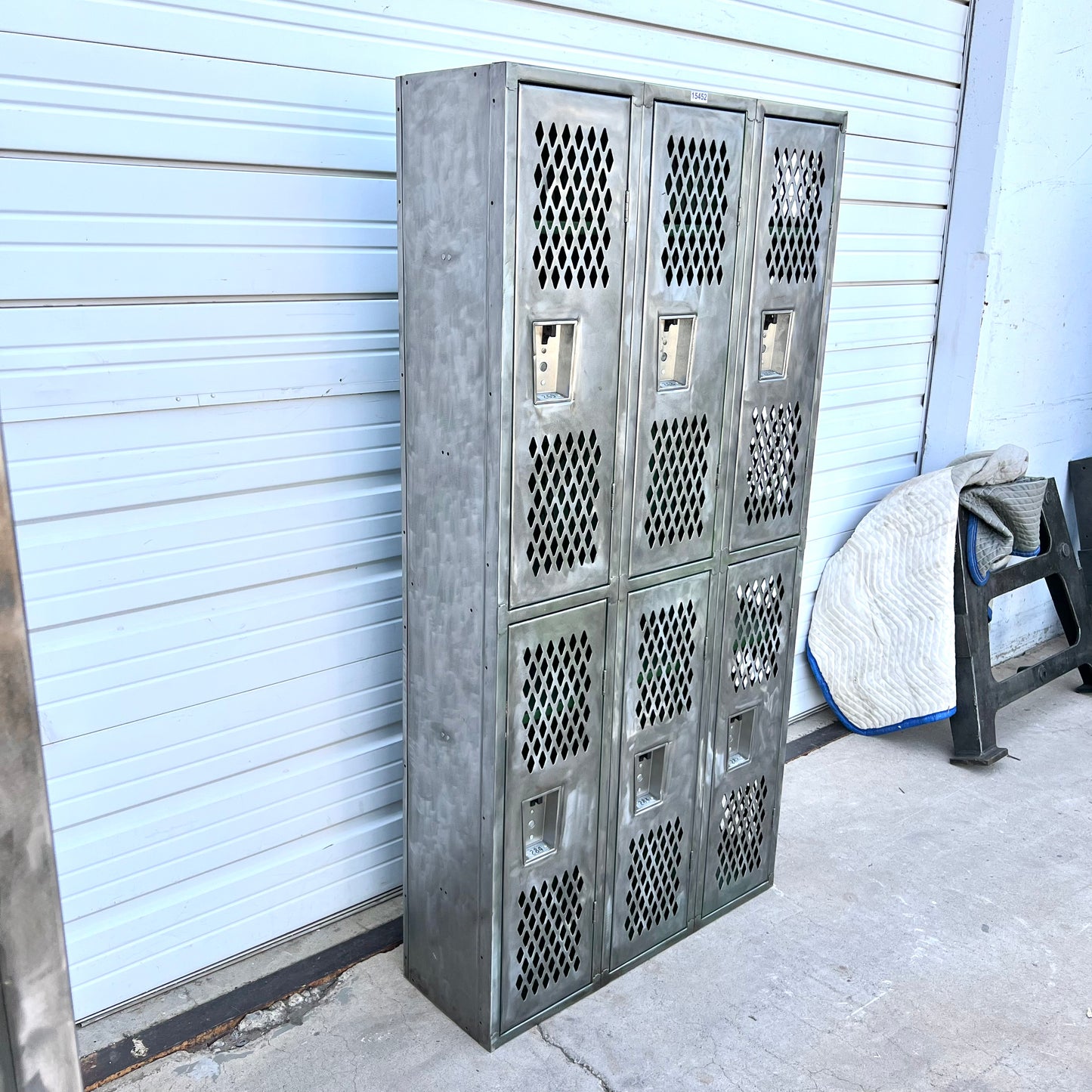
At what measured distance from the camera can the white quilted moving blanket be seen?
445 centimetres

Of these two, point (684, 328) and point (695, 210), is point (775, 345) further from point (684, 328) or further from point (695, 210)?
point (695, 210)

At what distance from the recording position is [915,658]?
4.48 meters

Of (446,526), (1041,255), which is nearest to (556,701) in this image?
(446,526)

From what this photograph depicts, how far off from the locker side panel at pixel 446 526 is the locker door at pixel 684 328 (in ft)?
1.54

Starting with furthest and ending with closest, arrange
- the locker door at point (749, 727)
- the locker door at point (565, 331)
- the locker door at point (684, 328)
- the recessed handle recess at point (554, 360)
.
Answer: the locker door at point (749, 727), the locker door at point (684, 328), the recessed handle recess at point (554, 360), the locker door at point (565, 331)

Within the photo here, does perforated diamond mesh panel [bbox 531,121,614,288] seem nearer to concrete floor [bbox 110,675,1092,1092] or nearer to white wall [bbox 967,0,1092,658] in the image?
concrete floor [bbox 110,675,1092,1092]

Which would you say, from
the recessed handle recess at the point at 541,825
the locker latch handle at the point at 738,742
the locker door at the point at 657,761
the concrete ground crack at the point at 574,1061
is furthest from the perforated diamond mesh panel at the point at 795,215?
the concrete ground crack at the point at 574,1061

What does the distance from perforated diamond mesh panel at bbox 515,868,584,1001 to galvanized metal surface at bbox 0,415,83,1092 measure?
1.45 metres

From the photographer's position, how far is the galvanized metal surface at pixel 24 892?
4.54 feet

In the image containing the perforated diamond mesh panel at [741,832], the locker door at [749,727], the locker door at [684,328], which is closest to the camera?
the locker door at [684,328]

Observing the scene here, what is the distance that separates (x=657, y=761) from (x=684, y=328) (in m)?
1.25

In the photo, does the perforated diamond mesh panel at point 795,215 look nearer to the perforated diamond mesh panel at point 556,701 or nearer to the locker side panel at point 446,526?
the locker side panel at point 446,526

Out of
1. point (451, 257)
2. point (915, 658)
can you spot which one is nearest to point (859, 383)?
point (915, 658)

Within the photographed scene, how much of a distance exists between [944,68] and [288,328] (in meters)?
3.32
